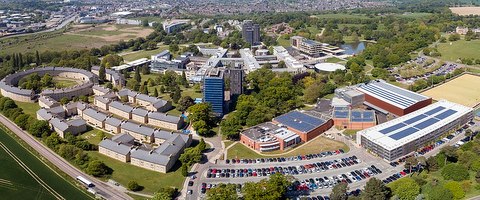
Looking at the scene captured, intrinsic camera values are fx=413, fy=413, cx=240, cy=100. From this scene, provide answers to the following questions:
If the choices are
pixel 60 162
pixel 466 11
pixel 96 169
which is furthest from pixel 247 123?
pixel 466 11

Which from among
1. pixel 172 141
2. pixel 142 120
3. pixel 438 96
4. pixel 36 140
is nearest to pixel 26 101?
pixel 36 140

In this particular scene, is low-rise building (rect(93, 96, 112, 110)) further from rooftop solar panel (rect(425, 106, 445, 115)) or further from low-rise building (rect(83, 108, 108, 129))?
rooftop solar panel (rect(425, 106, 445, 115))

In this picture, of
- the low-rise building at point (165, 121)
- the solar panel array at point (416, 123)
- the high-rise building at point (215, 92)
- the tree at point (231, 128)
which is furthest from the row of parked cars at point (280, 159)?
the high-rise building at point (215, 92)

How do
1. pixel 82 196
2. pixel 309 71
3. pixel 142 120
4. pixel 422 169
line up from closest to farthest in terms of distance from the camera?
pixel 82 196 → pixel 422 169 → pixel 142 120 → pixel 309 71

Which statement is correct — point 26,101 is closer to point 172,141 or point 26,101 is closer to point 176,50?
point 172,141

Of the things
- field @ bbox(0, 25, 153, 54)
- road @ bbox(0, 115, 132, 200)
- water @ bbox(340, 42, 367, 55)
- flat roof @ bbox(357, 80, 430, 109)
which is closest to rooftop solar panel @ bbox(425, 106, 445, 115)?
flat roof @ bbox(357, 80, 430, 109)
